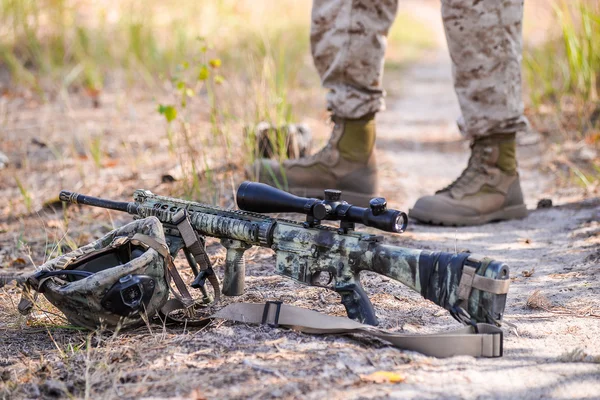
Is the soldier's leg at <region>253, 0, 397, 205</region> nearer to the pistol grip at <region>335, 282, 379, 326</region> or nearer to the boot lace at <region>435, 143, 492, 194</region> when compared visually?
the boot lace at <region>435, 143, 492, 194</region>

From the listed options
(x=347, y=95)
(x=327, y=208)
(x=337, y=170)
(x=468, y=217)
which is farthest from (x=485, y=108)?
(x=327, y=208)

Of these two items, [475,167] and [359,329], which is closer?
[359,329]

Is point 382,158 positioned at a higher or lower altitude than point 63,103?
lower

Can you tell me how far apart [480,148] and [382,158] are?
73.7 inches

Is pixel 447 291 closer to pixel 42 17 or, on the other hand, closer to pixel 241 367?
pixel 241 367

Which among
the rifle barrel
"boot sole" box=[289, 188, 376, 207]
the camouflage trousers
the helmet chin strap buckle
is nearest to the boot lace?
the camouflage trousers

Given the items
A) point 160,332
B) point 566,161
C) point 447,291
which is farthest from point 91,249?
point 566,161

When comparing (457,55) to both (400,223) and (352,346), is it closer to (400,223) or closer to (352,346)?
(400,223)

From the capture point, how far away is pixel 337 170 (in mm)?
4156

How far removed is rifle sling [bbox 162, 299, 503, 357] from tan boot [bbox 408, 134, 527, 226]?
5.71 feet

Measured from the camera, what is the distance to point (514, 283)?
308cm

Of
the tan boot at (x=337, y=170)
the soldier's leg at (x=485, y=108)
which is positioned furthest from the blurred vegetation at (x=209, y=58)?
the soldier's leg at (x=485, y=108)

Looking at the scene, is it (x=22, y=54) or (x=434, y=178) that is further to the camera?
(x=22, y=54)

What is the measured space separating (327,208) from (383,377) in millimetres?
634
